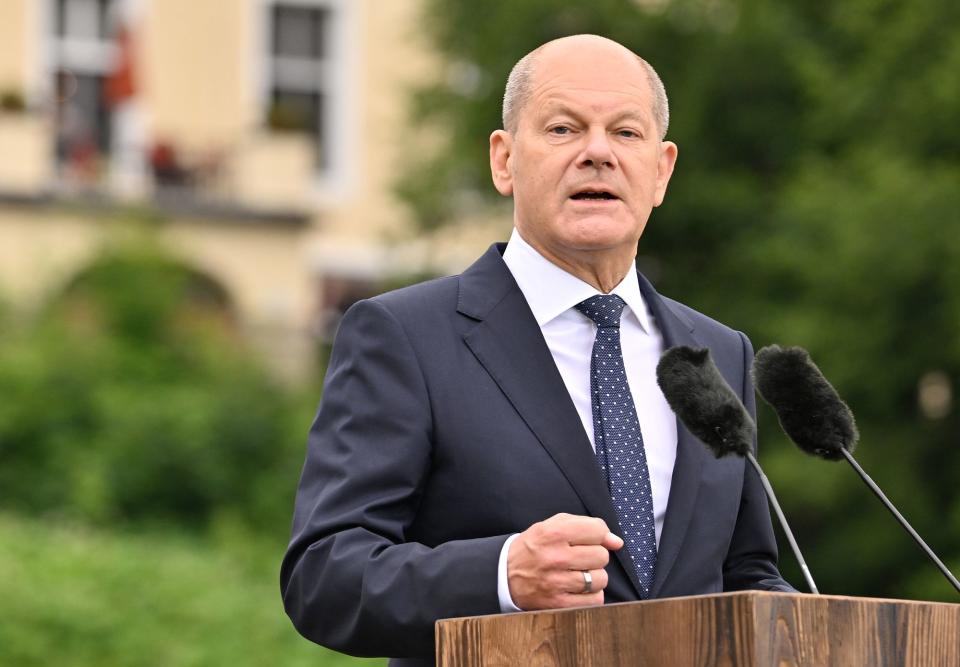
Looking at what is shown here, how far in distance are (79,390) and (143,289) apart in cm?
191

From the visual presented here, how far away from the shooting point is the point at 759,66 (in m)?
17.1

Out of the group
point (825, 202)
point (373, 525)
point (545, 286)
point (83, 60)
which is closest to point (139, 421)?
point (825, 202)

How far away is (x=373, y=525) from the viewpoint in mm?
3205

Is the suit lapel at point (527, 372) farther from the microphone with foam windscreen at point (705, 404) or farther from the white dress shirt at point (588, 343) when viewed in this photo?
the microphone with foam windscreen at point (705, 404)

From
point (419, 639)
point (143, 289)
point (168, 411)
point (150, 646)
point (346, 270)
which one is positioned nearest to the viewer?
point (419, 639)

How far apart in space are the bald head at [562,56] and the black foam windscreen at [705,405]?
1.89ft

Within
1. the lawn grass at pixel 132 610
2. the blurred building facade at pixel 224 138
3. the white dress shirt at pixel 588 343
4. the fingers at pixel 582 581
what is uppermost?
the blurred building facade at pixel 224 138

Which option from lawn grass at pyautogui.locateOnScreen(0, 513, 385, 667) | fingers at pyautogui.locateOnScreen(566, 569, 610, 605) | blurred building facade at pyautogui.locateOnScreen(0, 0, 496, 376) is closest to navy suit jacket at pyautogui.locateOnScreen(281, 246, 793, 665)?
fingers at pyautogui.locateOnScreen(566, 569, 610, 605)

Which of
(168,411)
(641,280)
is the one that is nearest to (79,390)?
(168,411)

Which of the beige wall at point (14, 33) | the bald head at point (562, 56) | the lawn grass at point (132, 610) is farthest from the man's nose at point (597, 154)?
the beige wall at point (14, 33)

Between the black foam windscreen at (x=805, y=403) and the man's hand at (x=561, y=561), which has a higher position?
the black foam windscreen at (x=805, y=403)

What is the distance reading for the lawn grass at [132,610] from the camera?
11.3 metres

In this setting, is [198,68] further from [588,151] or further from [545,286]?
[588,151]

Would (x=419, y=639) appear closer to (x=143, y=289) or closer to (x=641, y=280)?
(x=641, y=280)
